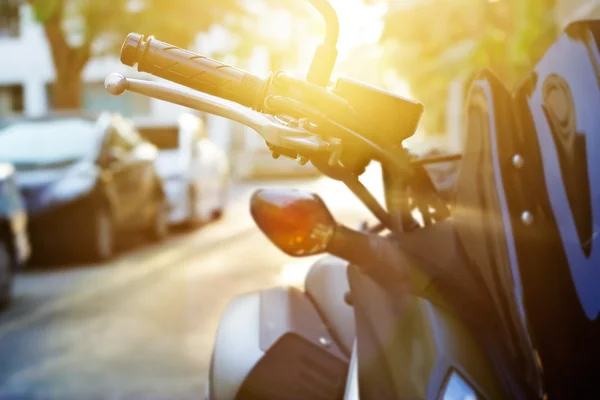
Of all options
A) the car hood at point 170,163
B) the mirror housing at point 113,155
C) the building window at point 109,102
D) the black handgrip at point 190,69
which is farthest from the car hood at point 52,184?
the building window at point 109,102

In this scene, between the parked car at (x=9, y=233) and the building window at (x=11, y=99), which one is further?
the building window at (x=11, y=99)

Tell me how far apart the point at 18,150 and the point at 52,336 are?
4693 millimetres

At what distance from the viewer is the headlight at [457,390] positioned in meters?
1.53

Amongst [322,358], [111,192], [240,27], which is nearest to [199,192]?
[111,192]

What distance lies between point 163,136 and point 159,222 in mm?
2448

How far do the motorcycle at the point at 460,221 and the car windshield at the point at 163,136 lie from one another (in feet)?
41.4

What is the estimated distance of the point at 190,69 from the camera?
1.55 m

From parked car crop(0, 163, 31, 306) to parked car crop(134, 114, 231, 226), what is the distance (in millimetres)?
5358

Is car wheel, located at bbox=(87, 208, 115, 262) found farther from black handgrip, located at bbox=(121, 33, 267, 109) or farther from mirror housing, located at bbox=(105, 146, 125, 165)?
black handgrip, located at bbox=(121, 33, 267, 109)

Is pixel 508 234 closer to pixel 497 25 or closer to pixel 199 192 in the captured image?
pixel 199 192

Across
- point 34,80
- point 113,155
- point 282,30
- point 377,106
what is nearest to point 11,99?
point 34,80

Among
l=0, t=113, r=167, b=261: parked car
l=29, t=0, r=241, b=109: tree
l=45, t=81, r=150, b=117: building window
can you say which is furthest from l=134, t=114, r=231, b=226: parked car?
l=45, t=81, r=150, b=117: building window

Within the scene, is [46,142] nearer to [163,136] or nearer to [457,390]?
[163,136]

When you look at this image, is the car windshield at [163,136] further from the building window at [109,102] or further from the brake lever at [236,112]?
the building window at [109,102]
